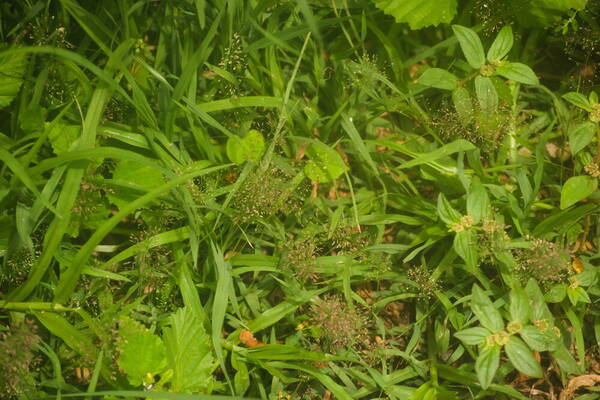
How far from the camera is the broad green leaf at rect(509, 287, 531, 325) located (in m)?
1.81

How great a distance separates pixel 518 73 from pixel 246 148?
1.05 m

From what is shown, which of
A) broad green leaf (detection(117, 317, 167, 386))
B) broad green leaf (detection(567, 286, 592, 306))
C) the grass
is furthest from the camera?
broad green leaf (detection(567, 286, 592, 306))

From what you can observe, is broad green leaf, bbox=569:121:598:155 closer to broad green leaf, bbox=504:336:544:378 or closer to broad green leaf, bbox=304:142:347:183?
broad green leaf, bbox=504:336:544:378

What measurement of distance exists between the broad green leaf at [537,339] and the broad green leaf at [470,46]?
0.96 meters

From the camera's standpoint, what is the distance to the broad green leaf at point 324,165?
2.03 metres

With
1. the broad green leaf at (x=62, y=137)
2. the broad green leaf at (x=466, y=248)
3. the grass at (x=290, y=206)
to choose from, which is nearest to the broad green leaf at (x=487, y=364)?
the grass at (x=290, y=206)

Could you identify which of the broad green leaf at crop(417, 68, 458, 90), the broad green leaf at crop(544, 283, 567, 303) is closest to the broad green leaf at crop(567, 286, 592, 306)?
the broad green leaf at crop(544, 283, 567, 303)

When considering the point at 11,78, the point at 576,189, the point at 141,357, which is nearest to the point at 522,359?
the point at 576,189

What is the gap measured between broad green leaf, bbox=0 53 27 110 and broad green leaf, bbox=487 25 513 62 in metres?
1.73

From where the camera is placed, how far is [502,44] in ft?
6.52

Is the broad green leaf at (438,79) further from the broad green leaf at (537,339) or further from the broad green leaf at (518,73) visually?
the broad green leaf at (537,339)

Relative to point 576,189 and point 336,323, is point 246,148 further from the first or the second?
point 576,189

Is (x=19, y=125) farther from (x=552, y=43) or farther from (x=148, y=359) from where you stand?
(x=552, y=43)

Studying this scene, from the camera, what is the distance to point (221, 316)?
1.89 metres
